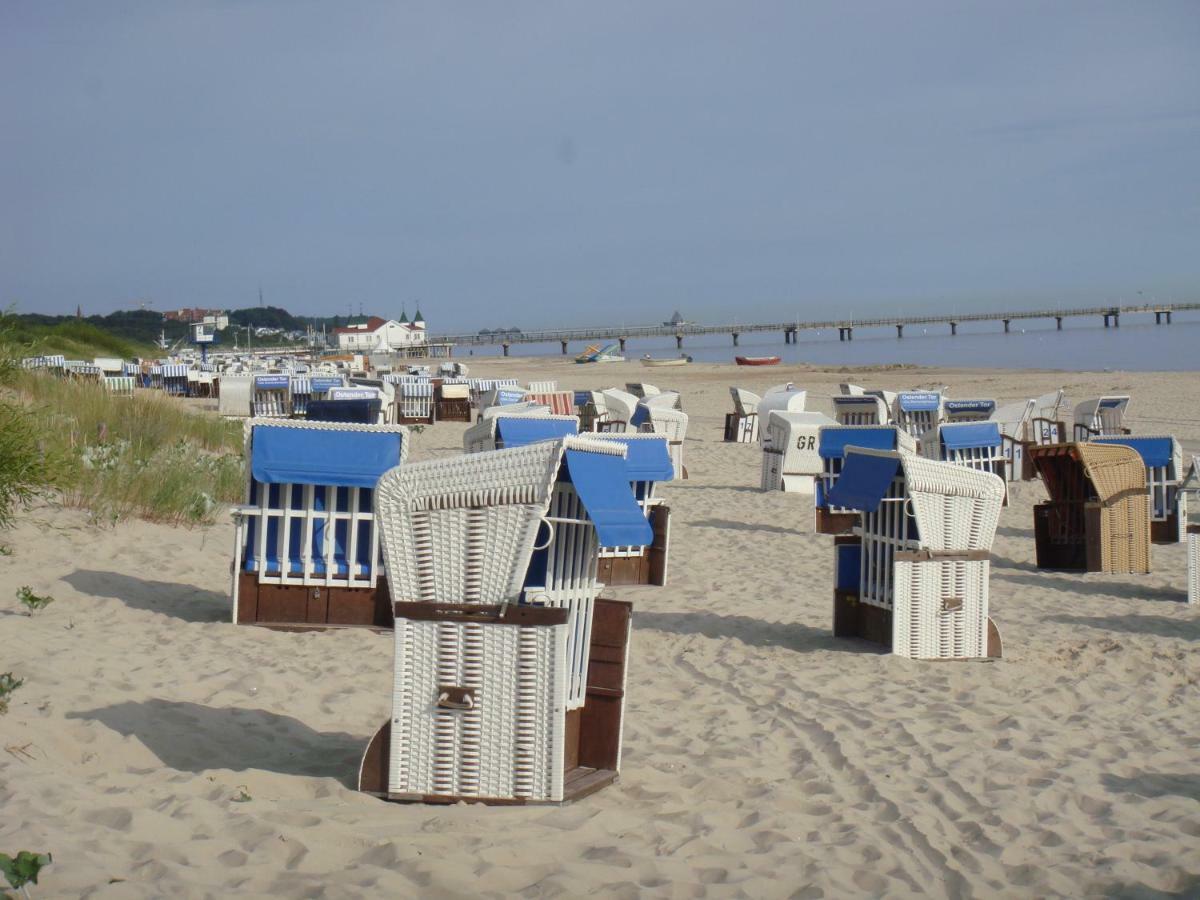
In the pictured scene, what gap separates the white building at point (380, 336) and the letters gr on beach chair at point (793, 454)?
110 m

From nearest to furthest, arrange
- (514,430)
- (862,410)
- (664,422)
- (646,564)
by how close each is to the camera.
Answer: (646,564)
(514,430)
(664,422)
(862,410)

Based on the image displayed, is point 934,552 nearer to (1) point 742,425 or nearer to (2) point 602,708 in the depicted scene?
(2) point 602,708

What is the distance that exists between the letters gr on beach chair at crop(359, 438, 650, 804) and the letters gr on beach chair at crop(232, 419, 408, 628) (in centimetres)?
264

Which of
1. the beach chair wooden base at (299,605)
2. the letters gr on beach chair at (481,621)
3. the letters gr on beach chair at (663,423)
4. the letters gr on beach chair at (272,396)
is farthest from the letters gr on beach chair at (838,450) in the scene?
the letters gr on beach chair at (272,396)

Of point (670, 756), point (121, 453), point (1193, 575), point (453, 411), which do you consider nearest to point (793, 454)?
point (1193, 575)

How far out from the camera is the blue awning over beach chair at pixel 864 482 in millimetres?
6695

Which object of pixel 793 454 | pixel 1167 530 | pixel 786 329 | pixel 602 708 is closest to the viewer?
pixel 602 708

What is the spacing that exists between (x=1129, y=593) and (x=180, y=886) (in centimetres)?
718

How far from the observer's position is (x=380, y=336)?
434 feet

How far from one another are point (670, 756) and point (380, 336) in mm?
130168

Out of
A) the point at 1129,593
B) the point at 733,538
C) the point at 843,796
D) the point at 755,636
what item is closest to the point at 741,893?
the point at 843,796

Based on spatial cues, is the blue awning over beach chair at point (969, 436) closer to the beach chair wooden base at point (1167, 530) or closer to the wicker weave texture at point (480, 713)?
the beach chair wooden base at point (1167, 530)

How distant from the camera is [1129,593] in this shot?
342 inches

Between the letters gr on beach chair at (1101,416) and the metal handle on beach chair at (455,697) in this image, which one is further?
the letters gr on beach chair at (1101,416)
